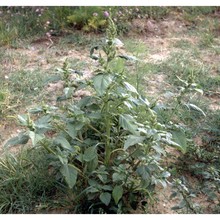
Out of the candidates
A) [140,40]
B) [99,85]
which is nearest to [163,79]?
[140,40]

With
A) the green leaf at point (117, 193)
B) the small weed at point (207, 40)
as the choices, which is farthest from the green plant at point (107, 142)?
the small weed at point (207, 40)

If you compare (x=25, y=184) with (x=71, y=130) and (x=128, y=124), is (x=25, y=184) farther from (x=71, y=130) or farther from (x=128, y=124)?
(x=128, y=124)

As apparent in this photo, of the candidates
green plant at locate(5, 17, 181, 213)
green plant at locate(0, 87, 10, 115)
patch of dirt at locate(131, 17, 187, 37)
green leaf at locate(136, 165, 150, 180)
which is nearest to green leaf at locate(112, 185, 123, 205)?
green plant at locate(5, 17, 181, 213)

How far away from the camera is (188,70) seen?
374 centimetres

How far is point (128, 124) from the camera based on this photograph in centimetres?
201

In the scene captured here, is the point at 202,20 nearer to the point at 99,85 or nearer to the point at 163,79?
the point at 163,79

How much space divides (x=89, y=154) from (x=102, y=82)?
17.0 inches

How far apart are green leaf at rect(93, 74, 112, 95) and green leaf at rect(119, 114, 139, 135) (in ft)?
0.67

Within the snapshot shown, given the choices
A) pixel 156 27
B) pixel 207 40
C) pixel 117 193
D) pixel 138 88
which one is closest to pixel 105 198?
pixel 117 193

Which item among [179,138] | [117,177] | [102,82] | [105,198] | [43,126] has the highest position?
[102,82]

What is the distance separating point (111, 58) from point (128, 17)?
268 cm

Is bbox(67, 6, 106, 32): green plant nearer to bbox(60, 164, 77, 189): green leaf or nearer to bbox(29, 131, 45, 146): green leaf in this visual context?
bbox(60, 164, 77, 189): green leaf

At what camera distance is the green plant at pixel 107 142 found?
195 centimetres

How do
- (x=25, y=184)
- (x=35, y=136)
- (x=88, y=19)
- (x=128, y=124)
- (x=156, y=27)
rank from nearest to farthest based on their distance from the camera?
(x=35, y=136) < (x=128, y=124) < (x=25, y=184) < (x=88, y=19) < (x=156, y=27)
